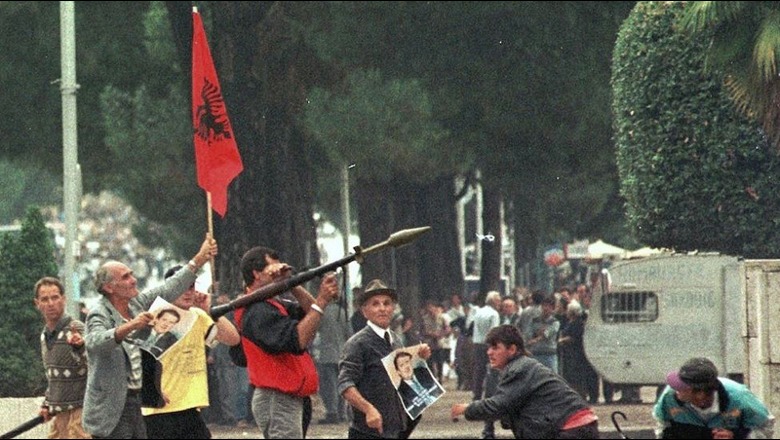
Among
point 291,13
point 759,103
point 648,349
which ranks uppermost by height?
point 291,13

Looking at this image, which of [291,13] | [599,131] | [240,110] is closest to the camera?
[240,110]

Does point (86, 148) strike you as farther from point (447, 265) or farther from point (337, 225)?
point (337, 225)

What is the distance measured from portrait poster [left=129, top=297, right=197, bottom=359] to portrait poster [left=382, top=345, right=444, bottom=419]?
3.82 feet

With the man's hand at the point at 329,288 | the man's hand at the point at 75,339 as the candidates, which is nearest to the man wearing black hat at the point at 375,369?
the man's hand at the point at 329,288

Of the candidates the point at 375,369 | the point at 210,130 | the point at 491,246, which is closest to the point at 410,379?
the point at 375,369

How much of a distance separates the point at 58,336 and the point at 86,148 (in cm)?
2311

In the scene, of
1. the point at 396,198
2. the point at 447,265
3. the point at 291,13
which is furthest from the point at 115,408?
the point at 447,265

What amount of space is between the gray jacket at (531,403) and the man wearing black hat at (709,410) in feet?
5.96

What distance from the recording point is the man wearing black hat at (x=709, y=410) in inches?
414

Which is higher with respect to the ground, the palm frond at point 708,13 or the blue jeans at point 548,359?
the palm frond at point 708,13

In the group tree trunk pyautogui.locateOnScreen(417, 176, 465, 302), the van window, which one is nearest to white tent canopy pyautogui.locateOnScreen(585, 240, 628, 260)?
tree trunk pyautogui.locateOnScreen(417, 176, 465, 302)

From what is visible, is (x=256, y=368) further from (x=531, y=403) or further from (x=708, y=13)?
(x=708, y=13)

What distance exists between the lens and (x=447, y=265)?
42438 millimetres

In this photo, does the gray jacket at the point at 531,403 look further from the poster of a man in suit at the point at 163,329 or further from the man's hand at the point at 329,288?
the poster of a man in suit at the point at 163,329
